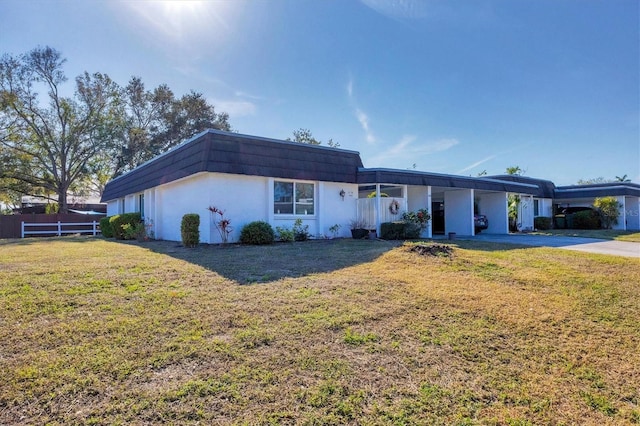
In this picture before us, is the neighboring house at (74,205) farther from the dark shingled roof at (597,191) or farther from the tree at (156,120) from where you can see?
the dark shingled roof at (597,191)

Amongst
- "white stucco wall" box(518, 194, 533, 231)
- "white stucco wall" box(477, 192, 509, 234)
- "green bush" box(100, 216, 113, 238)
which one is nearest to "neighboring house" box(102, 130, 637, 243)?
"white stucco wall" box(477, 192, 509, 234)

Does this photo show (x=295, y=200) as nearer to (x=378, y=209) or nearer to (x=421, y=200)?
(x=378, y=209)

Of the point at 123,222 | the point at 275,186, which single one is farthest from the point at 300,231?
the point at 123,222

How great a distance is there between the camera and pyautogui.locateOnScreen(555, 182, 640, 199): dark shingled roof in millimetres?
22484

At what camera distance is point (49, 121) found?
1087 inches

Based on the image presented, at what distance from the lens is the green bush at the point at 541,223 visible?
22084mm

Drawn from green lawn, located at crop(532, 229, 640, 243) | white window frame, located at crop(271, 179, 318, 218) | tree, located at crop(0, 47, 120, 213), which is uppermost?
tree, located at crop(0, 47, 120, 213)

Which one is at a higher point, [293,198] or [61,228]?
[293,198]

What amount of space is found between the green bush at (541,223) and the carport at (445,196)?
113 inches

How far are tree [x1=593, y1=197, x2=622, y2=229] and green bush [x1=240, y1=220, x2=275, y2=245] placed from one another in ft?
72.3

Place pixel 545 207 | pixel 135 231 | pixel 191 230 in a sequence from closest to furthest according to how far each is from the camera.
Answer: pixel 191 230 → pixel 135 231 → pixel 545 207

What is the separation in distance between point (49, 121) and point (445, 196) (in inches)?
1198

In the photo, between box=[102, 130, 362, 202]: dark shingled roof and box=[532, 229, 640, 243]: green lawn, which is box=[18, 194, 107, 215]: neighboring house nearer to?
box=[102, 130, 362, 202]: dark shingled roof

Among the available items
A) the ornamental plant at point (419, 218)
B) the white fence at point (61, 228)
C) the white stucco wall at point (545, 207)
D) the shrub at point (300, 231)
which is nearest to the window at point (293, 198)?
the shrub at point (300, 231)
